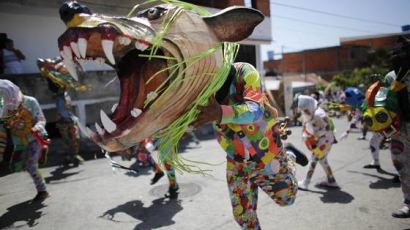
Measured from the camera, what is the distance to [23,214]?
4457 mm

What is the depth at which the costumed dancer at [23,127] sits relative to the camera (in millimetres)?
4348

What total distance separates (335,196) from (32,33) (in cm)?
968

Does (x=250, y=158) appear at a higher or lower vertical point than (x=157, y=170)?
higher

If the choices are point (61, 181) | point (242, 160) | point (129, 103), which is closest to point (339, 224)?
point (242, 160)

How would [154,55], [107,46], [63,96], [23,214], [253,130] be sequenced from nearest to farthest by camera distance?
1. [107,46]
2. [154,55]
3. [253,130]
4. [23,214]
5. [63,96]

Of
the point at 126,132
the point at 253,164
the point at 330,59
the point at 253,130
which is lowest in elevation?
the point at 253,164

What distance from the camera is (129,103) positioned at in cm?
160

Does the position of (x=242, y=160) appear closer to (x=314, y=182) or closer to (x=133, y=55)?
(x=133, y=55)

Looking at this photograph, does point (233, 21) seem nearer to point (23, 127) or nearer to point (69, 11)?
point (69, 11)

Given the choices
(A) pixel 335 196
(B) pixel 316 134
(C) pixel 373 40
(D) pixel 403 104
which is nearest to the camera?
(D) pixel 403 104

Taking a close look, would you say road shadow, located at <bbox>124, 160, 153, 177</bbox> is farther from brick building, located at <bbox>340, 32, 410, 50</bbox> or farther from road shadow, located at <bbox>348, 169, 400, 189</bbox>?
brick building, located at <bbox>340, 32, 410, 50</bbox>

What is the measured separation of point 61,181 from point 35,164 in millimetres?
1272

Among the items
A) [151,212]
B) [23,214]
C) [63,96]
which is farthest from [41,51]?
[151,212]

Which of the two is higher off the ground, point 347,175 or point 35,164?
point 35,164
